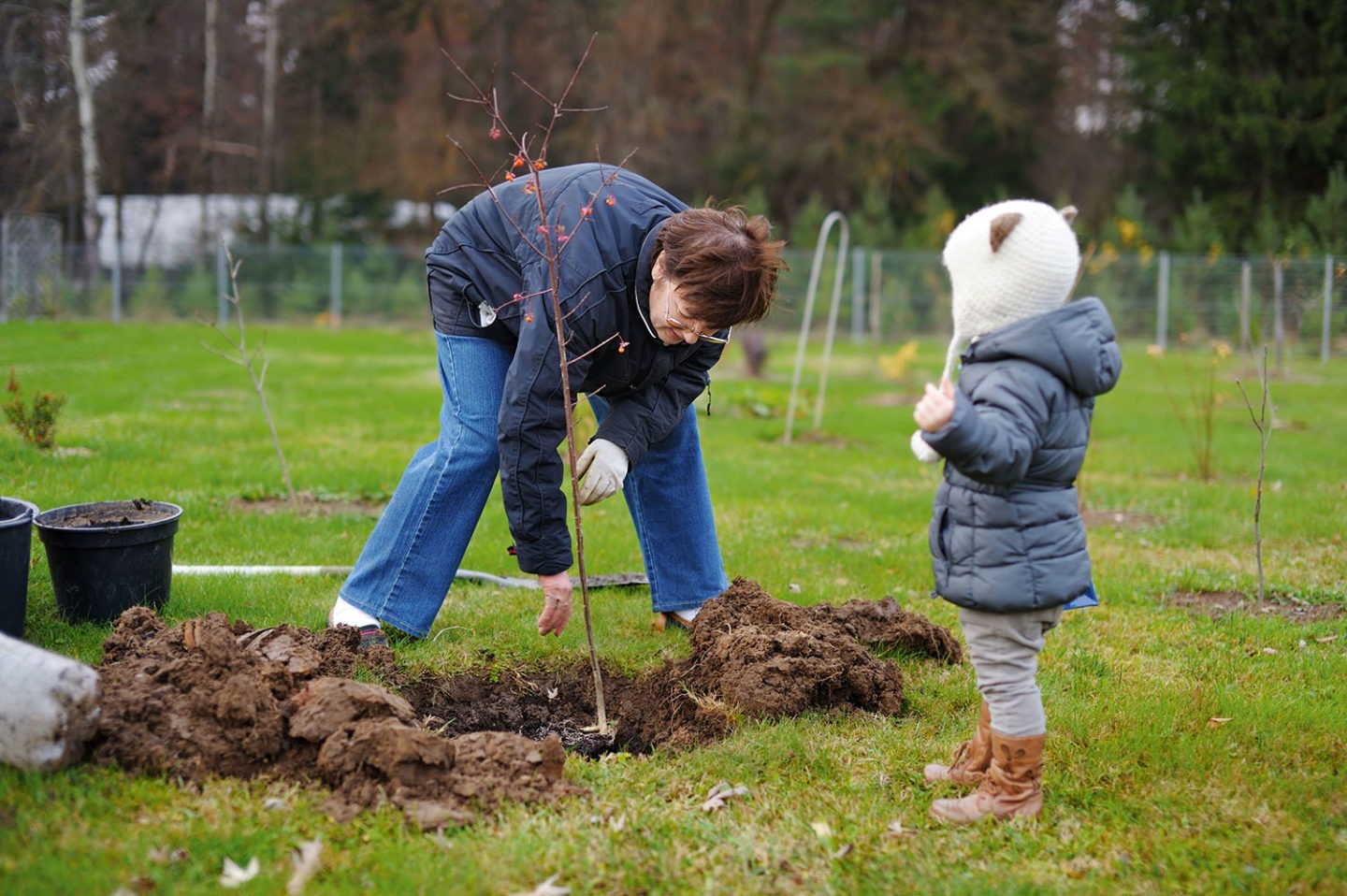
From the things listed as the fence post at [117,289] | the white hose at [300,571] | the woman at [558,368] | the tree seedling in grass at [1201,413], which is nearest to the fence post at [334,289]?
the fence post at [117,289]

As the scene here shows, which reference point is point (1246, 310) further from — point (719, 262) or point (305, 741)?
point (305, 741)

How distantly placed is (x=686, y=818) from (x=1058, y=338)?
1.45 meters

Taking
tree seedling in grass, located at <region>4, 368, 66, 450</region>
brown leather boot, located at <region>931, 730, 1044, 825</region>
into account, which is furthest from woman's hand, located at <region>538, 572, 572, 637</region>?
tree seedling in grass, located at <region>4, 368, 66, 450</region>

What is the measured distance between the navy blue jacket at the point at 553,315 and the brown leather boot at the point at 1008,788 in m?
1.25

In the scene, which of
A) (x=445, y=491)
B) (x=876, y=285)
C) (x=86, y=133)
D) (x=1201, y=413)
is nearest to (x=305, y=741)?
(x=445, y=491)

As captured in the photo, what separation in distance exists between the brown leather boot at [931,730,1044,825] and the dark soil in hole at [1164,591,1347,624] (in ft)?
7.10

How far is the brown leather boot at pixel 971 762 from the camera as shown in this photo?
281 centimetres

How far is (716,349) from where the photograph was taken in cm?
378

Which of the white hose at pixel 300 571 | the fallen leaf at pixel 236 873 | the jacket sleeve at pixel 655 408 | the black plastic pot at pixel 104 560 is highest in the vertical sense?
the jacket sleeve at pixel 655 408

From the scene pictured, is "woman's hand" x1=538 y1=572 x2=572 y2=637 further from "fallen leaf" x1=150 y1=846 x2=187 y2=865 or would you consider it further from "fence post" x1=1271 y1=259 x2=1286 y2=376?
"fence post" x1=1271 y1=259 x2=1286 y2=376

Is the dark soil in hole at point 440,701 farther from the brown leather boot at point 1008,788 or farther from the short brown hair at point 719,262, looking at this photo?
the short brown hair at point 719,262

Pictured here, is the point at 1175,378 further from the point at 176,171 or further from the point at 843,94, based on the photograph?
the point at 176,171

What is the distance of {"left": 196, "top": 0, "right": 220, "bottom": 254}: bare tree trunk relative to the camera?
2316 cm

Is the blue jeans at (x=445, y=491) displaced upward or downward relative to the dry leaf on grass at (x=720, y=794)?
upward
